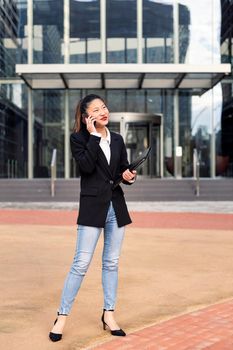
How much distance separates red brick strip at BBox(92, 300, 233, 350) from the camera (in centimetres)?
381

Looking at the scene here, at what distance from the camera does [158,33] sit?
26500 mm

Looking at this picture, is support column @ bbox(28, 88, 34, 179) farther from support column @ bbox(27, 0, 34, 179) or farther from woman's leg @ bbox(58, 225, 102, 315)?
woman's leg @ bbox(58, 225, 102, 315)

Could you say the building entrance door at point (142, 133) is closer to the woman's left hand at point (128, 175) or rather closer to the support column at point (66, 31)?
the support column at point (66, 31)

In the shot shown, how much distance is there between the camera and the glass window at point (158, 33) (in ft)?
86.6

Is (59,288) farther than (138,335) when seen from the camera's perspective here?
Yes

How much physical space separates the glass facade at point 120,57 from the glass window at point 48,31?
0.05 metres

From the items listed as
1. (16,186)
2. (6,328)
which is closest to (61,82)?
(16,186)

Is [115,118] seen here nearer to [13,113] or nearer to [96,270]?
[13,113]

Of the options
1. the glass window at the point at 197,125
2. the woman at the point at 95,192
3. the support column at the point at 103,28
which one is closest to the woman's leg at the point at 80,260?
the woman at the point at 95,192

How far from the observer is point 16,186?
19797 millimetres

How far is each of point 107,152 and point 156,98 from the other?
22.8 m

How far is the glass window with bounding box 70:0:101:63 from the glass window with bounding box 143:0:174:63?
2.32 metres

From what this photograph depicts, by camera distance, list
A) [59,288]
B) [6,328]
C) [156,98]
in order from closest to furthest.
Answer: [6,328] → [59,288] → [156,98]

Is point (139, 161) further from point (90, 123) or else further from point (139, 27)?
point (139, 27)
